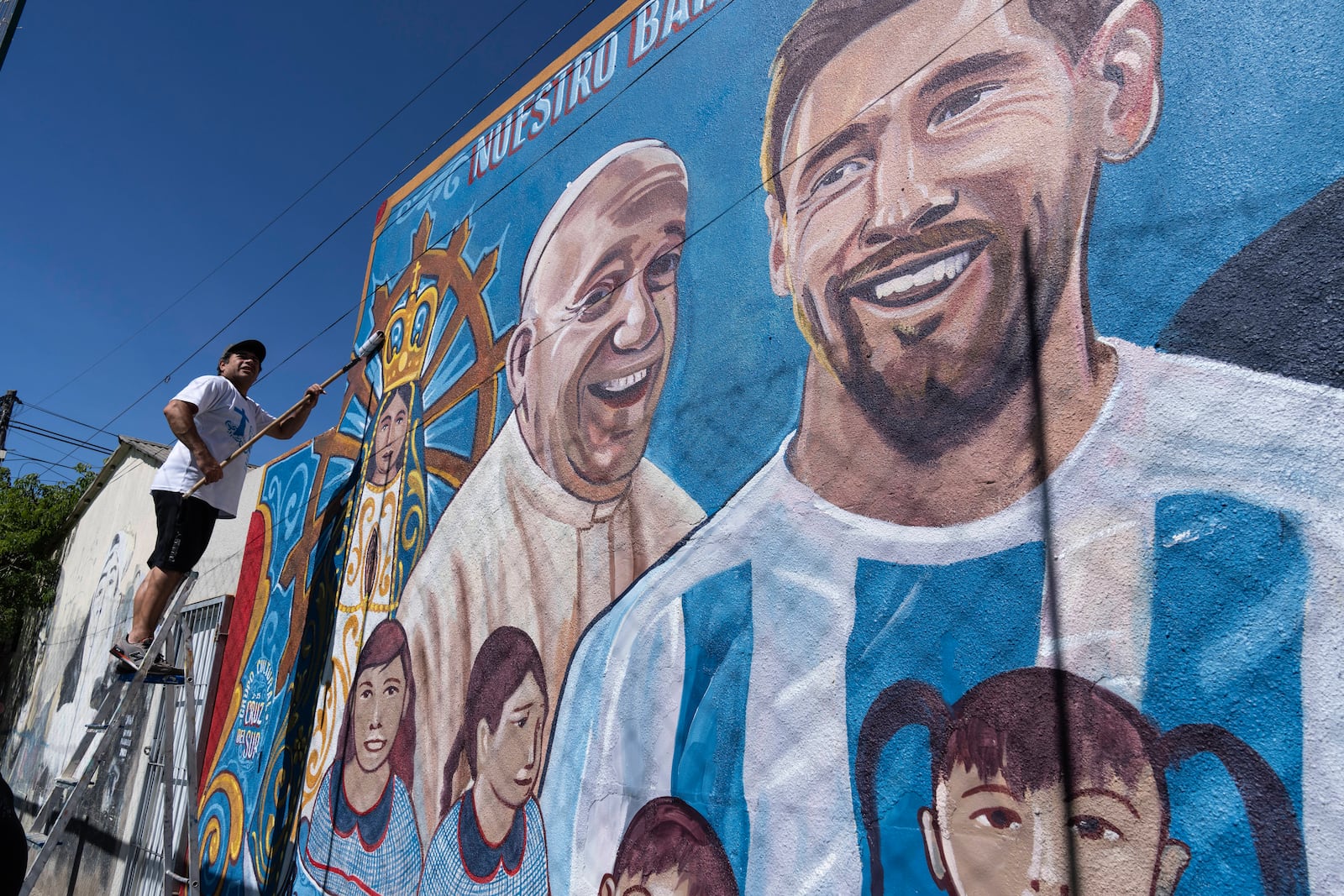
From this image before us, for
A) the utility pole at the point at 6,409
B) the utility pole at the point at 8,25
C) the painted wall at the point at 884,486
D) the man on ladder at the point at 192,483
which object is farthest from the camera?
the utility pole at the point at 6,409

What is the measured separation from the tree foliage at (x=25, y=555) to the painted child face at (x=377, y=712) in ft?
30.3

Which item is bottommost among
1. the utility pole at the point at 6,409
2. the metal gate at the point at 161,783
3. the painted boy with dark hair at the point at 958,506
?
the metal gate at the point at 161,783

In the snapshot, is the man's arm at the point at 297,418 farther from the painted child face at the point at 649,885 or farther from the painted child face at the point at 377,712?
the painted child face at the point at 649,885

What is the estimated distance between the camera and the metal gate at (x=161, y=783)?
649cm

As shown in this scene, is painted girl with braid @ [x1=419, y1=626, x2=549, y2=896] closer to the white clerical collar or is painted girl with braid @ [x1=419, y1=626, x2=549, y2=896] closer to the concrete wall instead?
the white clerical collar

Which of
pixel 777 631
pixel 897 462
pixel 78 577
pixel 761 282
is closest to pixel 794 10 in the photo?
pixel 761 282

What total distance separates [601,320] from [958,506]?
7.26 ft

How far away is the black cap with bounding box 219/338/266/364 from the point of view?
18.9 ft

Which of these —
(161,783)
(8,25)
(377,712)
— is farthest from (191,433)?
(161,783)

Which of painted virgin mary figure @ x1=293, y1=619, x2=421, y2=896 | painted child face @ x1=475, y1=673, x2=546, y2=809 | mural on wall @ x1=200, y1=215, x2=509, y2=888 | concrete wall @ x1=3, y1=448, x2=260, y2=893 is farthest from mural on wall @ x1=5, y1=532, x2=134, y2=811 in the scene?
painted child face @ x1=475, y1=673, x2=546, y2=809

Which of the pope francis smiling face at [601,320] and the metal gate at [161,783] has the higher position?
the pope francis smiling face at [601,320]

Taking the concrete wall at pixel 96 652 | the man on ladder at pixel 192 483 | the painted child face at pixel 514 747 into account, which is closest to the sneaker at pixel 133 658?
the man on ladder at pixel 192 483

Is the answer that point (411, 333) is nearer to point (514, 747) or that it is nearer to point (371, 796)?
point (371, 796)

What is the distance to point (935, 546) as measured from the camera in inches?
110
